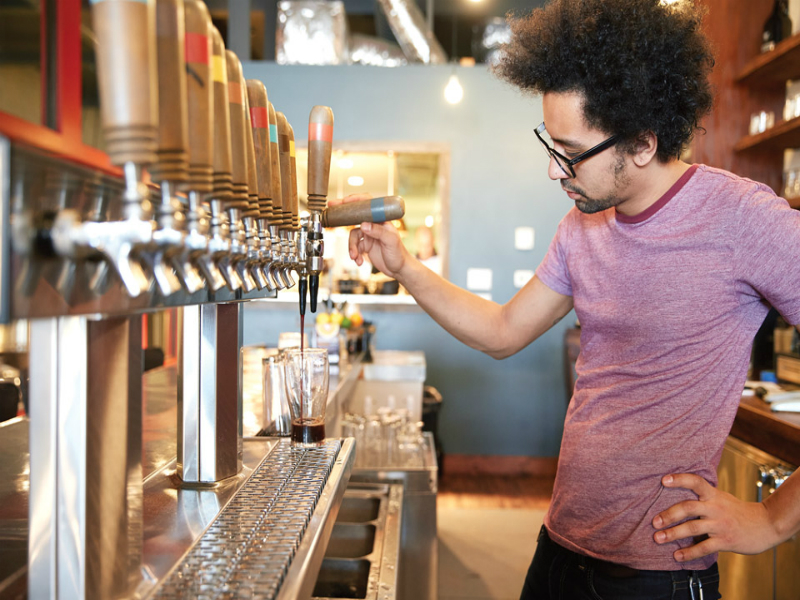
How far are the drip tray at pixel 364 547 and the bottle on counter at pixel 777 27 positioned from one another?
8.68 ft

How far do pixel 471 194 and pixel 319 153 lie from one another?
376 cm

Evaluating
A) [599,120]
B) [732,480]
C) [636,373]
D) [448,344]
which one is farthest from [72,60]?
[448,344]

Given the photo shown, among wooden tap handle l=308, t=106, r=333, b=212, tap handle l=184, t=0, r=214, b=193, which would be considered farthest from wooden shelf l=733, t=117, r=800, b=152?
tap handle l=184, t=0, r=214, b=193

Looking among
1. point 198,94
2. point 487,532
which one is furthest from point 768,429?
point 198,94

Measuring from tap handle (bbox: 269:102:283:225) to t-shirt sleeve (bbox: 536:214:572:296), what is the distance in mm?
595

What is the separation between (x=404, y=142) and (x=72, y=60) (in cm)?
401

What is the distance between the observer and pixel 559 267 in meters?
1.29

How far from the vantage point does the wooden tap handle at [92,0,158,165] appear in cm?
48

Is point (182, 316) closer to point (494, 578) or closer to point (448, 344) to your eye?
point (494, 578)

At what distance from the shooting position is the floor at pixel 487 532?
290cm

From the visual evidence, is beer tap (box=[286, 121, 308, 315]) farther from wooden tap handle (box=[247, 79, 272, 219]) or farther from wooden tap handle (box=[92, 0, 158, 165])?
wooden tap handle (box=[92, 0, 158, 165])

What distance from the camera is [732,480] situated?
2.35m

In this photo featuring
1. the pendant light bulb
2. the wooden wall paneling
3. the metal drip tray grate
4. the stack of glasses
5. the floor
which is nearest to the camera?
the metal drip tray grate

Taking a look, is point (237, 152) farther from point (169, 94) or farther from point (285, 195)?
point (285, 195)
